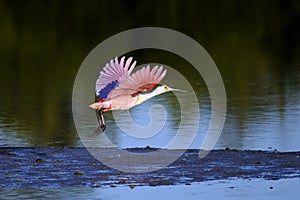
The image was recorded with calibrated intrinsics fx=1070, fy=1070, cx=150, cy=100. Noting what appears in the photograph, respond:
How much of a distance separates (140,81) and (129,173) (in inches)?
52.0

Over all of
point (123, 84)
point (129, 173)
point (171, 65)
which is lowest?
point (129, 173)

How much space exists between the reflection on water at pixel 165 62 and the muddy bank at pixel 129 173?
3.62 ft

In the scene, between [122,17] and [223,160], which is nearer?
[223,160]

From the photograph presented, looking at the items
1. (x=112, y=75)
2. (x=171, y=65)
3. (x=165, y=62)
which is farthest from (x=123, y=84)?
(x=165, y=62)

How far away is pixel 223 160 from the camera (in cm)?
1300

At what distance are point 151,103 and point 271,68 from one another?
603 cm

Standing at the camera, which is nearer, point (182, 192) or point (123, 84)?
point (182, 192)

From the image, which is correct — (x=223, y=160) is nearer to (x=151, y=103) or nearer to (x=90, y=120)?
(x=90, y=120)

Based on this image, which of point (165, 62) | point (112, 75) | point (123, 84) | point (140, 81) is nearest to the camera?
point (140, 81)

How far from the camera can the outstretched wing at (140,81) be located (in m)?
11.4

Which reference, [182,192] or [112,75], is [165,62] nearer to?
[112,75]

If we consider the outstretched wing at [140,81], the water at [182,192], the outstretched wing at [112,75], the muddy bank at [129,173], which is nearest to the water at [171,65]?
the water at [182,192]

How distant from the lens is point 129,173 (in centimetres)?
1245

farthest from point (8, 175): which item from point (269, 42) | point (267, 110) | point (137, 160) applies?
point (269, 42)
